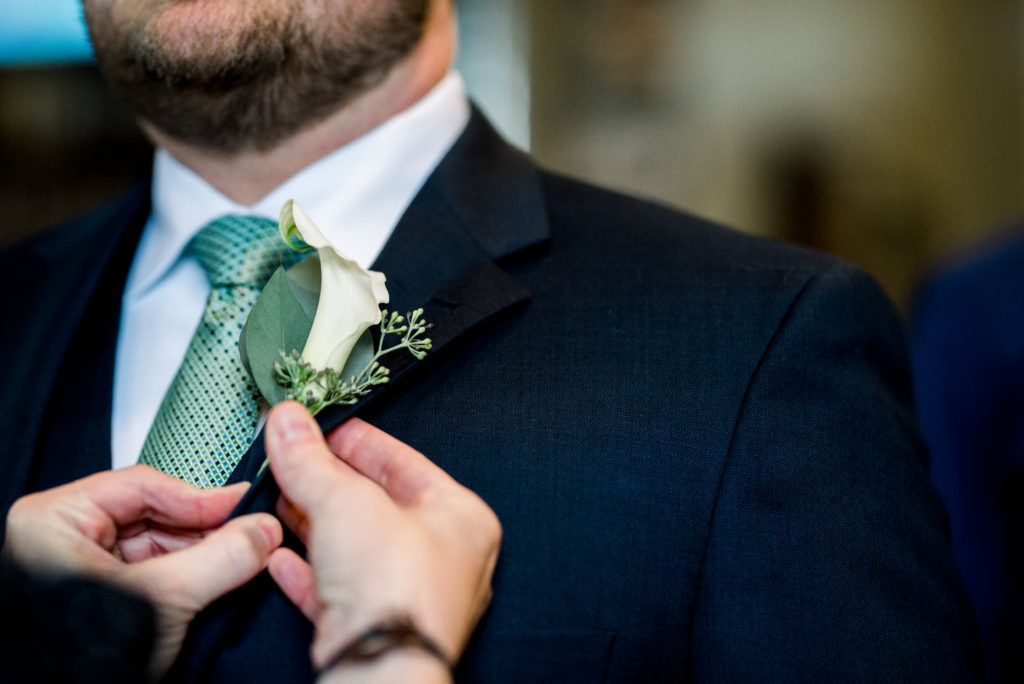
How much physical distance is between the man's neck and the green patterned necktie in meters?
0.10

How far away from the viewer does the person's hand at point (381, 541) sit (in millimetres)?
573

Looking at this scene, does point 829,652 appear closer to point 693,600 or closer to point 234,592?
point 693,600

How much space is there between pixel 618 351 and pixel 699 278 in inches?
5.4

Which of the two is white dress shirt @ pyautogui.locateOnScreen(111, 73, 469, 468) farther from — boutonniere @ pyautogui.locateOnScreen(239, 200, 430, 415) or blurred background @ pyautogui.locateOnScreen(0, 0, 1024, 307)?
blurred background @ pyautogui.locateOnScreen(0, 0, 1024, 307)

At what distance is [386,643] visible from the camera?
56 centimetres

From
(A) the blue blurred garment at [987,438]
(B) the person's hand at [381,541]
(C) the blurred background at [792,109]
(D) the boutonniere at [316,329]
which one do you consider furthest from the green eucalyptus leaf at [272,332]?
(C) the blurred background at [792,109]

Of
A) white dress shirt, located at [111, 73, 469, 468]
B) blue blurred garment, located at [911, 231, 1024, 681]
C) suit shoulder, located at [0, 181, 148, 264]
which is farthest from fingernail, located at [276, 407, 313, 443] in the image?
blue blurred garment, located at [911, 231, 1024, 681]

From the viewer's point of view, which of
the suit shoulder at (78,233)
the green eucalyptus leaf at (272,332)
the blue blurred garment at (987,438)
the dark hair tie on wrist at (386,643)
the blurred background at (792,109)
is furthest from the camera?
the blurred background at (792,109)

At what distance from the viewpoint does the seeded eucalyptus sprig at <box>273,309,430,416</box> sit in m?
0.74

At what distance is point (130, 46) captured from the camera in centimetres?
103

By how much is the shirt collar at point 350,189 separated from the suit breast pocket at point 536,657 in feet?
1.37

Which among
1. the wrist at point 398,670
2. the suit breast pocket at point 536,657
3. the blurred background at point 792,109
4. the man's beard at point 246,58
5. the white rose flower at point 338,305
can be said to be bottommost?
the blurred background at point 792,109

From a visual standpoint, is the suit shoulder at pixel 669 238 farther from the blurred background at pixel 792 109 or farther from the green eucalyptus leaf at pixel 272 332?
the blurred background at pixel 792 109

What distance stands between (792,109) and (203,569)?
364 centimetres
